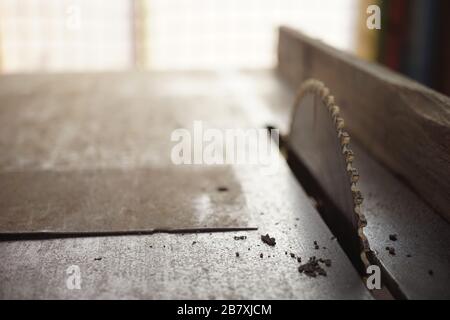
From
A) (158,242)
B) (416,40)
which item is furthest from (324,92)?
(416,40)

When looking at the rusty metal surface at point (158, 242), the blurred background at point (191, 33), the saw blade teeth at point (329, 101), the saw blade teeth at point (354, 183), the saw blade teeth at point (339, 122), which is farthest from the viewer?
the blurred background at point (191, 33)

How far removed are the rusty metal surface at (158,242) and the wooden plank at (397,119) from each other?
1.00ft

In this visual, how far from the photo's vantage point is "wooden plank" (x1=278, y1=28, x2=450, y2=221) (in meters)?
1.32

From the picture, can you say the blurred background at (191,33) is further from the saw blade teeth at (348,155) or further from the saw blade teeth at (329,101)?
the saw blade teeth at (348,155)

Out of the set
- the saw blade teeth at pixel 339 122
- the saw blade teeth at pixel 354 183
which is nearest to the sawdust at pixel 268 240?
the saw blade teeth at pixel 354 183

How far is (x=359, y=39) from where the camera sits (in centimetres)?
601

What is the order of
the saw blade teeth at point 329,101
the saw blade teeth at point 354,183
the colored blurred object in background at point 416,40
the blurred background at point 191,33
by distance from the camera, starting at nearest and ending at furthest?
1. the saw blade teeth at point 354,183
2. the saw blade teeth at point 329,101
3. the colored blurred object in background at point 416,40
4. the blurred background at point 191,33

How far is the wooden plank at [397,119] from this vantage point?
132 centimetres

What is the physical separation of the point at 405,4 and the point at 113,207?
4810 millimetres

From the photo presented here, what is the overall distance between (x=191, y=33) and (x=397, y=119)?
4.57 metres

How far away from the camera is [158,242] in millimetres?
1240

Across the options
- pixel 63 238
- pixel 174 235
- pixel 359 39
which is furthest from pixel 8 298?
pixel 359 39

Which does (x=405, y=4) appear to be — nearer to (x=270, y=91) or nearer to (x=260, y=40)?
(x=260, y=40)

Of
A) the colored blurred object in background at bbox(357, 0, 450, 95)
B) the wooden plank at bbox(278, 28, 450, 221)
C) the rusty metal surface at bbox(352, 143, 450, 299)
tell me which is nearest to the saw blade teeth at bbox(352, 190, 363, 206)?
the rusty metal surface at bbox(352, 143, 450, 299)
